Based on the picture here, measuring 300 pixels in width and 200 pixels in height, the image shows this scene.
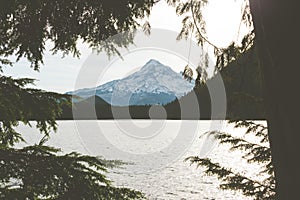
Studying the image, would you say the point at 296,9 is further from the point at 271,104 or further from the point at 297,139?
the point at 297,139

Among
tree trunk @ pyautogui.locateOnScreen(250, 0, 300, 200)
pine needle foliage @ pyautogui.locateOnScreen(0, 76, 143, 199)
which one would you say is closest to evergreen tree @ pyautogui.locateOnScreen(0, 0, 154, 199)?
pine needle foliage @ pyautogui.locateOnScreen(0, 76, 143, 199)

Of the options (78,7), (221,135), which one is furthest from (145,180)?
(78,7)

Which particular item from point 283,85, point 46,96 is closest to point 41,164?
point 46,96

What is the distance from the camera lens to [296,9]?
2.10 metres

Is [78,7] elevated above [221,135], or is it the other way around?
[78,7]

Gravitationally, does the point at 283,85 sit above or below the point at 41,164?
above

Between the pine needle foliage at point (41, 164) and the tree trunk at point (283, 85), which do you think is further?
the pine needle foliage at point (41, 164)

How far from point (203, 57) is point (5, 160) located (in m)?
2.49

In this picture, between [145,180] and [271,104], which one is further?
[145,180]

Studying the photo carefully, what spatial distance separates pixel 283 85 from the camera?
220 centimetres

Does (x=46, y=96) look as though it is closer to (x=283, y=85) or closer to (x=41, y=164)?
(x=41, y=164)

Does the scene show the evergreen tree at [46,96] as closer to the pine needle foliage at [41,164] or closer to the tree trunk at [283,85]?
the pine needle foliage at [41,164]

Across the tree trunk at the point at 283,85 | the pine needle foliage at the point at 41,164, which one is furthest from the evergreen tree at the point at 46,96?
the tree trunk at the point at 283,85

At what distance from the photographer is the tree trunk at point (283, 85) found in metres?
2.13
